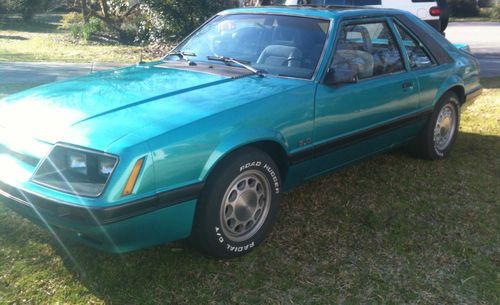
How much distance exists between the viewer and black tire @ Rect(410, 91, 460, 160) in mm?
4773

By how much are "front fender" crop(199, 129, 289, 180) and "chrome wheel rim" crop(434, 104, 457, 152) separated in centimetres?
243

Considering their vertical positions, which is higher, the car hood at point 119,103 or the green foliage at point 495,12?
the green foliage at point 495,12

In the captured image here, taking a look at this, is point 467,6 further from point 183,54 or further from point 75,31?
point 183,54

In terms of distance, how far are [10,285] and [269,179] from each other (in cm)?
163

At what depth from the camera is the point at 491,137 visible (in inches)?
230

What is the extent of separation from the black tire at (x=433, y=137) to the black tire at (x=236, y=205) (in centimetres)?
211

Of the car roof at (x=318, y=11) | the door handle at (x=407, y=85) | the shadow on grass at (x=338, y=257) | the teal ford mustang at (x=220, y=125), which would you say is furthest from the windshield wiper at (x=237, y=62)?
the door handle at (x=407, y=85)

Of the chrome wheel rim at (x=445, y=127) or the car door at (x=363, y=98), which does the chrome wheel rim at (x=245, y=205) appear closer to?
the car door at (x=363, y=98)

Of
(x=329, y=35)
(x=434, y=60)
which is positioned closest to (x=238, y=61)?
(x=329, y=35)

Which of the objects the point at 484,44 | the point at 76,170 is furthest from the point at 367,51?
the point at 484,44

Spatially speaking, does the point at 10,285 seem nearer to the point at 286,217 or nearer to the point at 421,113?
the point at 286,217

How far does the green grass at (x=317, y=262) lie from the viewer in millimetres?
2807

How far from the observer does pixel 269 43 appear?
384 centimetres

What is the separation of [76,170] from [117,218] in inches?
14.3
